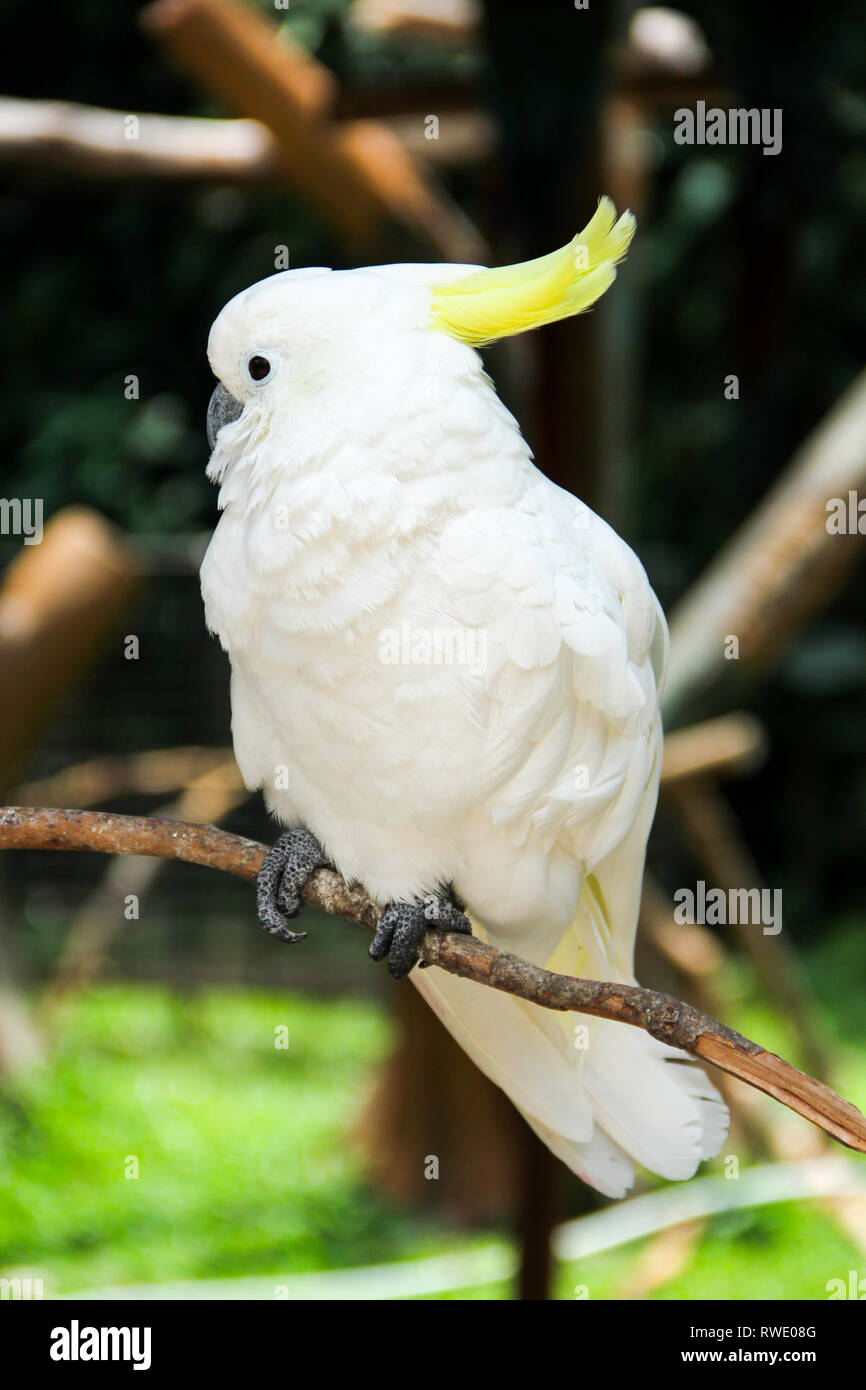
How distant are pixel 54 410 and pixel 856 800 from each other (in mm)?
2878

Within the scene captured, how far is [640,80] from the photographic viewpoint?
238 centimetres

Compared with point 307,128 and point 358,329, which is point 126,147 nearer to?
point 307,128

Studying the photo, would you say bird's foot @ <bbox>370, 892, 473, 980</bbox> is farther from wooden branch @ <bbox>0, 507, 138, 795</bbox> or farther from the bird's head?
wooden branch @ <bbox>0, 507, 138, 795</bbox>

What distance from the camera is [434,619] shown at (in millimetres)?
1117

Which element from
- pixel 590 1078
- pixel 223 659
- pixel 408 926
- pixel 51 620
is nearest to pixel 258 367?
pixel 408 926

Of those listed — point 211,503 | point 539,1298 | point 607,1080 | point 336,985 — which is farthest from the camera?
point 211,503

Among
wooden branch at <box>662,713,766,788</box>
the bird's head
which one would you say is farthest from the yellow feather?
wooden branch at <box>662,713,766,788</box>

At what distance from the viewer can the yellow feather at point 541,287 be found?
1032mm

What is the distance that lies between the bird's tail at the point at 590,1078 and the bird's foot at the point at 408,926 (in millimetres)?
127

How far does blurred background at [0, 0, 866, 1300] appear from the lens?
2188 millimetres

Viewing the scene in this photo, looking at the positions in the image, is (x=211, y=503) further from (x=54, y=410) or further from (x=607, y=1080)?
(x=607, y=1080)

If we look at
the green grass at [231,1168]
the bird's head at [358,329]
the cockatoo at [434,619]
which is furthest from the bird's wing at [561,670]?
the green grass at [231,1168]

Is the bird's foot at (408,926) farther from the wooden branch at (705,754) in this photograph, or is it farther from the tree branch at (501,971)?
the wooden branch at (705,754)
